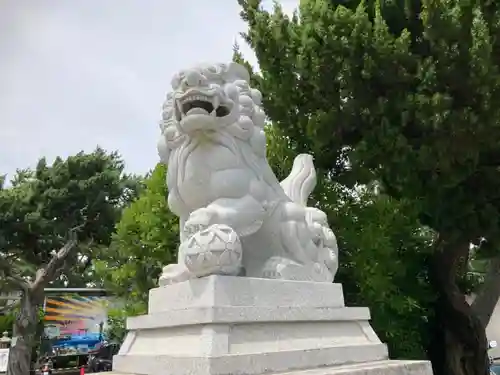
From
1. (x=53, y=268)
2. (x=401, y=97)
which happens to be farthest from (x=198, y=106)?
(x=53, y=268)

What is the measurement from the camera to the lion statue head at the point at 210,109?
3.05 m

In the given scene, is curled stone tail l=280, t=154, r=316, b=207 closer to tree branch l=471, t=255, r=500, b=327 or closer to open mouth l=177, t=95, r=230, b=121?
open mouth l=177, t=95, r=230, b=121

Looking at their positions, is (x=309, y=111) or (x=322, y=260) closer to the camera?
(x=322, y=260)

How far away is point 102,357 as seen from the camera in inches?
527

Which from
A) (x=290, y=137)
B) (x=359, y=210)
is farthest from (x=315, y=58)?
(x=359, y=210)

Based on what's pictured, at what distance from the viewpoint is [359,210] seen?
302 inches

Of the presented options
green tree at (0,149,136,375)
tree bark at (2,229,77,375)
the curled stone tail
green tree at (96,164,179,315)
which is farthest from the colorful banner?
the curled stone tail

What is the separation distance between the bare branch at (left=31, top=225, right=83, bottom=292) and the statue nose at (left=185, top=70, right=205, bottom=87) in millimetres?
12193

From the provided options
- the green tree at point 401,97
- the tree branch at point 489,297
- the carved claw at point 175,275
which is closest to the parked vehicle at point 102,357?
the green tree at point 401,97

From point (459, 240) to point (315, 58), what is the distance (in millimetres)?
3198

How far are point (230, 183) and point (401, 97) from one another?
3512 millimetres

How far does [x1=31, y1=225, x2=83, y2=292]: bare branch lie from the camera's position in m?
13.7

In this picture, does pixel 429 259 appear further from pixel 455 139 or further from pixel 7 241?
pixel 7 241

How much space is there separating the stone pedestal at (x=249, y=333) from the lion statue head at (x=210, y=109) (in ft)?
3.01
